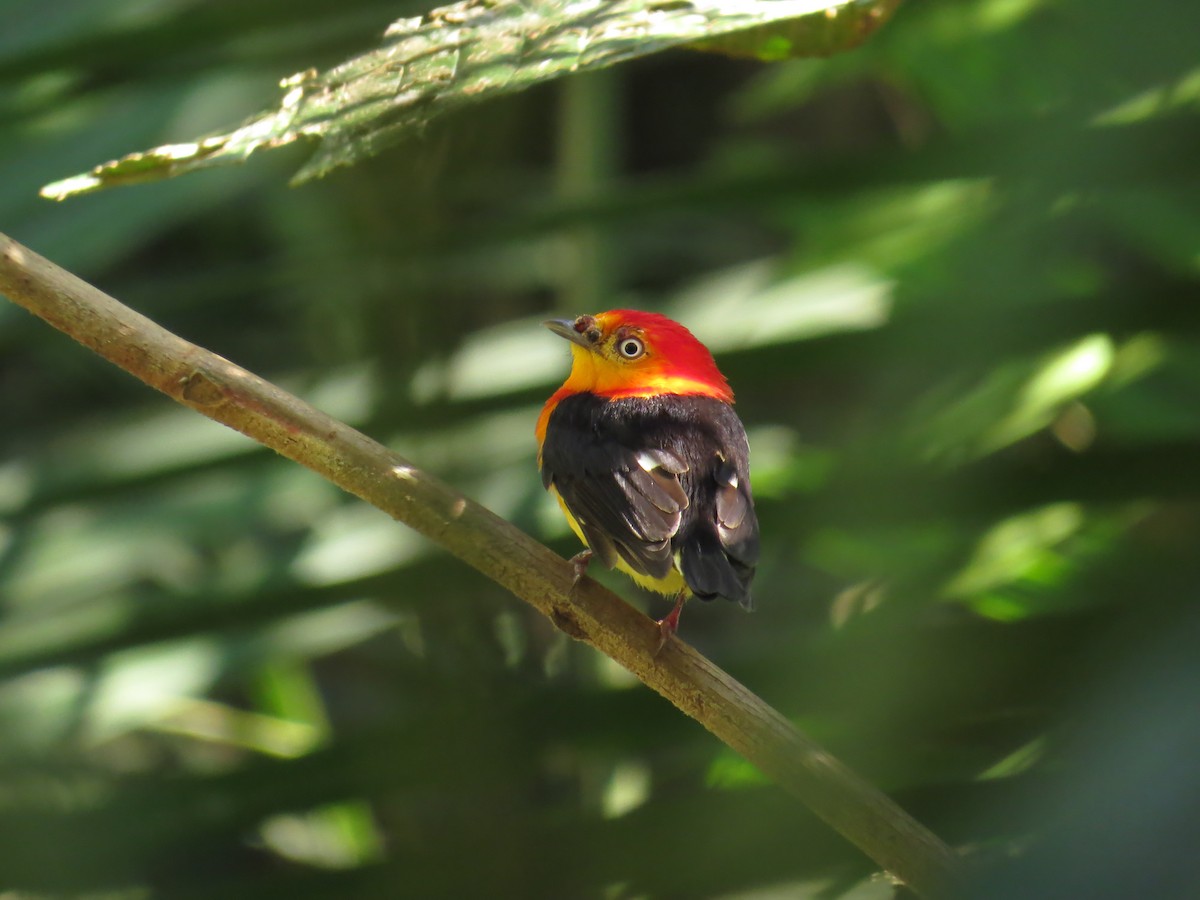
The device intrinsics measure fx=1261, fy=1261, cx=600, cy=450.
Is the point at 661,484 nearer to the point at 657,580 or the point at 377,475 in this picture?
the point at 657,580

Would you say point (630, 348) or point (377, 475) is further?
point (630, 348)

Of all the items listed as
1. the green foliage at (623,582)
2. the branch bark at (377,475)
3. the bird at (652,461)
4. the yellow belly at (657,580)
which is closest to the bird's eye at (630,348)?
the bird at (652,461)

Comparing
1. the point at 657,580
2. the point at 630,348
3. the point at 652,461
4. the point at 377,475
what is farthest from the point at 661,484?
the point at 377,475

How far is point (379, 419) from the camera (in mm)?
2021

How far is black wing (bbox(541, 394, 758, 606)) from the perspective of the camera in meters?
2.23

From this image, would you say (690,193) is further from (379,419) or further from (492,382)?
(379,419)

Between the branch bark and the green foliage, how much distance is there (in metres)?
0.09

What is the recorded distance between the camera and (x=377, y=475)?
70.2 inches

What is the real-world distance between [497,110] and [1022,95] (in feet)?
4.00

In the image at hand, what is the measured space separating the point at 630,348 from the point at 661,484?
24.6 inches

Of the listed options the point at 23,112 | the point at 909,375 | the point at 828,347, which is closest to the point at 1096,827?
the point at 909,375

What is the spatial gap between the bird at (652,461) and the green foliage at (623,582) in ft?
0.39

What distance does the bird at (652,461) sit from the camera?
2.25 metres

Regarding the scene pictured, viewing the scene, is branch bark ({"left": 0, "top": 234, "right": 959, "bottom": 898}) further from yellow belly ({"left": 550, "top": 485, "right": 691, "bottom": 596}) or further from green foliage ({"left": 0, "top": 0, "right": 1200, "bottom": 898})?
yellow belly ({"left": 550, "top": 485, "right": 691, "bottom": 596})
